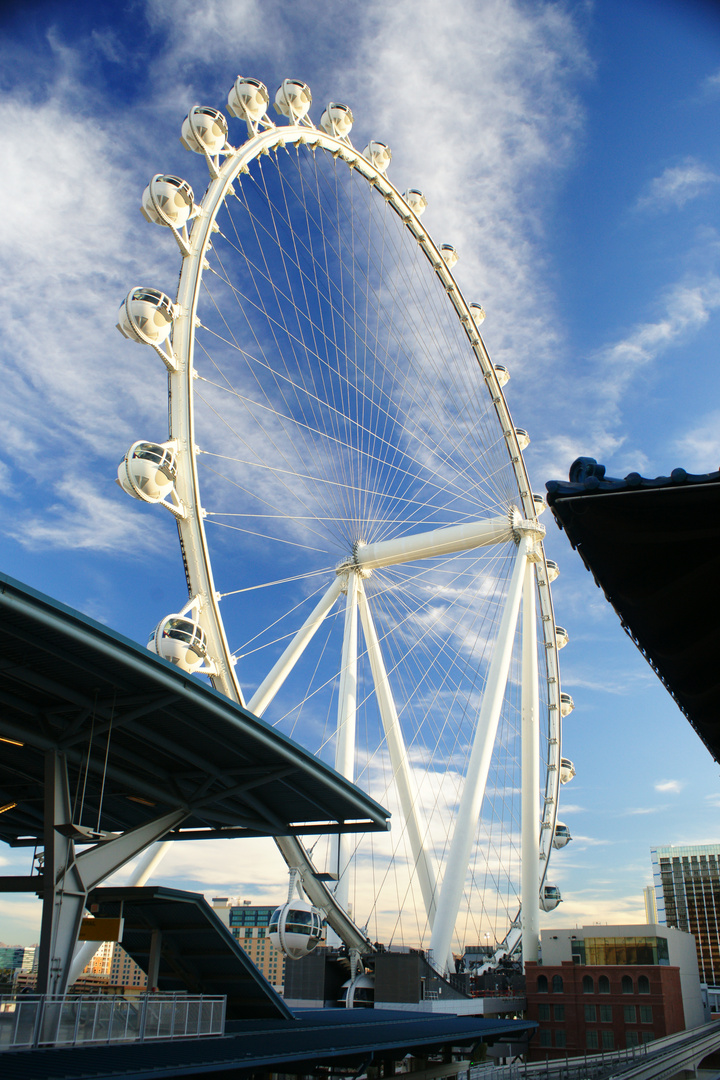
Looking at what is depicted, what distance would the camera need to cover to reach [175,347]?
61.7 feet

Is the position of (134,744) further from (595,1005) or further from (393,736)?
(595,1005)

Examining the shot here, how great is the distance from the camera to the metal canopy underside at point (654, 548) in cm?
620

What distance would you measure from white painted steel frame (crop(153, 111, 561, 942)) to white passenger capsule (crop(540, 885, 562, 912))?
1976 centimetres

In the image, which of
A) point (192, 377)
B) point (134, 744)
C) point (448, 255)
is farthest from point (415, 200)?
point (134, 744)

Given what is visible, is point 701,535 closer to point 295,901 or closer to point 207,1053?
point 207,1053

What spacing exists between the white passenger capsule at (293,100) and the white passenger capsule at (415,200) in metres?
8.77

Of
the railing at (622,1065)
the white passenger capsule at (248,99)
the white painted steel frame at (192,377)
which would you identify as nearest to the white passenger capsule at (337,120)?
the white painted steel frame at (192,377)

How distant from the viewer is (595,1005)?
39.3 metres

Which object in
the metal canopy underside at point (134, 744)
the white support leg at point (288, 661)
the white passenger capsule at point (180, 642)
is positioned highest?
the white support leg at point (288, 661)

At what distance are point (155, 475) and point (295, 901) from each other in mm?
16878

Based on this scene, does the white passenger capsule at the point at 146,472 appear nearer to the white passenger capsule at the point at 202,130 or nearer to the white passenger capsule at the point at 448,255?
the white passenger capsule at the point at 202,130

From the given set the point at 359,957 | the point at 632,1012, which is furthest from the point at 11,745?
the point at 632,1012

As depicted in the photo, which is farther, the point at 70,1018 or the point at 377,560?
the point at 377,560

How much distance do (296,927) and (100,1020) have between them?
50.9 ft
